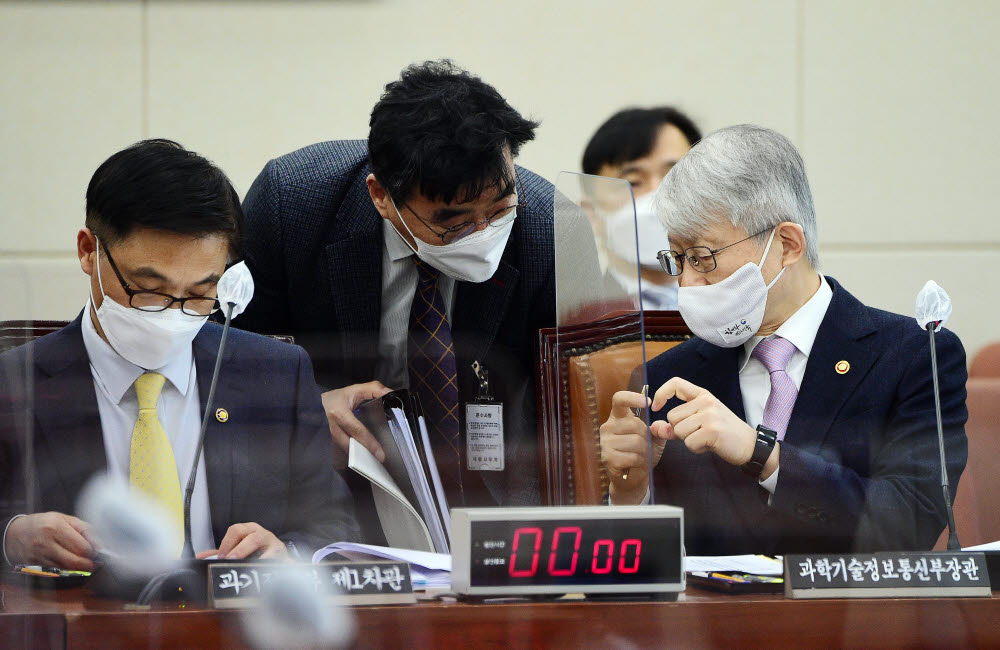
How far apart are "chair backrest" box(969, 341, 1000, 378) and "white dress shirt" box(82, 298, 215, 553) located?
1102 mm

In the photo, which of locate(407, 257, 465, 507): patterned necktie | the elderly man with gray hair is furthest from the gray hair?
locate(407, 257, 465, 507): patterned necktie

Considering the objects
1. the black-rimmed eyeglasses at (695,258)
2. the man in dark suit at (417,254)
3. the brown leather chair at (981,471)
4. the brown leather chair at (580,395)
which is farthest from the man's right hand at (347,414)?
the brown leather chair at (981,471)

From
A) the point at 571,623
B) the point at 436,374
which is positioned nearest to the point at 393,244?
the point at 436,374

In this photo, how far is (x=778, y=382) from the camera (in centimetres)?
145

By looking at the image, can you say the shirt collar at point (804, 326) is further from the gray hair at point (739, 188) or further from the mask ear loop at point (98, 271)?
the mask ear loop at point (98, 271)

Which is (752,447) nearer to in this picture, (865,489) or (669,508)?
(865,489)

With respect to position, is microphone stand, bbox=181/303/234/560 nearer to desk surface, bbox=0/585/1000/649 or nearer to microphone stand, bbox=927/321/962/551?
microphone stand, bbox=927/321/962/551

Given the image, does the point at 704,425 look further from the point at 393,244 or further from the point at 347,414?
the point at 393,244

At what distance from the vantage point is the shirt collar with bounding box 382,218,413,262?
1.60m

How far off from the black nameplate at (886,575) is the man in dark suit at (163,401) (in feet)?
1.68

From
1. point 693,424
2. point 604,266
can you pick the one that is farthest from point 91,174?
point 693,424

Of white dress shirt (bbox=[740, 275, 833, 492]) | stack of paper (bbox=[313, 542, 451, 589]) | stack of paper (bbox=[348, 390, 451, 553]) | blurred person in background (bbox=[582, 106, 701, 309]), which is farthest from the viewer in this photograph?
blurred person in background (bbox=[582, 106, 701, 309])

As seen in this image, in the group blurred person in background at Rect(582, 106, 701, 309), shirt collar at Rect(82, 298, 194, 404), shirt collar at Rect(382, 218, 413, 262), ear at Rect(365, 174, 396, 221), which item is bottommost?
shirt collar at Rect(82, 298, 194, 404)

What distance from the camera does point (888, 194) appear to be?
235 cm
